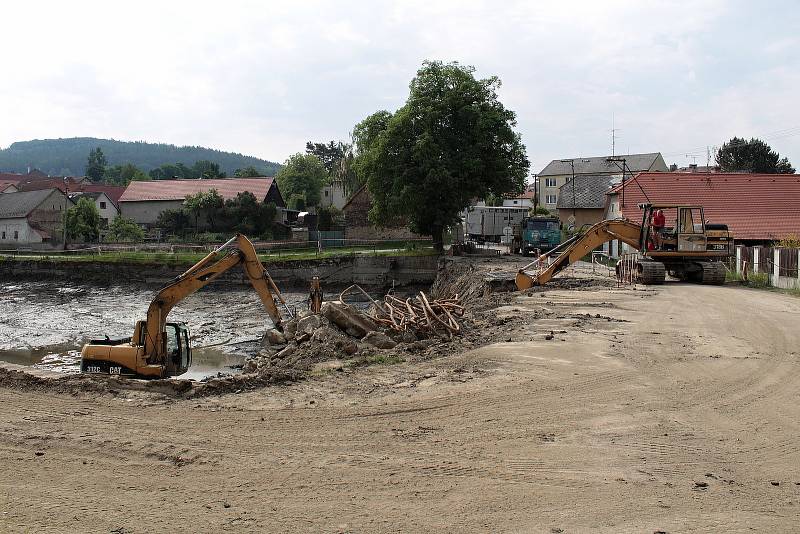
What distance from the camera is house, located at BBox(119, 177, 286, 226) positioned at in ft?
225

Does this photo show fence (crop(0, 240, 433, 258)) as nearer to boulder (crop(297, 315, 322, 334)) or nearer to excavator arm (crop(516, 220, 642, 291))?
excavator arm (crop(516, 220, 642, 291))

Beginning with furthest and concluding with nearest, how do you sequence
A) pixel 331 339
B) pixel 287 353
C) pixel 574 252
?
1. pixel 574 252
2. pixel 287 353
3. pixel 331 339

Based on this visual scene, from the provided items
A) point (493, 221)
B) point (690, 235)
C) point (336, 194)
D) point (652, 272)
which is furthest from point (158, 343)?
point (336, 194)

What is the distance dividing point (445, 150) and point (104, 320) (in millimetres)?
20380

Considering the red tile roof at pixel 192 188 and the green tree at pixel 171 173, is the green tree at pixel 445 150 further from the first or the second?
the green tree at pixel 171 173

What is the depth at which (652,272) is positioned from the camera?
74.8 ft

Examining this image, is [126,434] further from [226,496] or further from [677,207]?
[677,207]

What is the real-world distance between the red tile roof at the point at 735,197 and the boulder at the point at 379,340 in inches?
1041

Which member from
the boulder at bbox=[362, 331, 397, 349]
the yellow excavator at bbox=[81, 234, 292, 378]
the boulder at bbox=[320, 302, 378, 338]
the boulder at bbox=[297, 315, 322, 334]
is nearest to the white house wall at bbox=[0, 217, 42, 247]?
the yellow excavator at bbox=[81, 234, 292, 378]

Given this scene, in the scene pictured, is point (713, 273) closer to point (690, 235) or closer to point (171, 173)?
point (690, 235)

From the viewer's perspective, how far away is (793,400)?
947 centimetres

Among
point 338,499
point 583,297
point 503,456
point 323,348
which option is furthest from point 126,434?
point 583,297

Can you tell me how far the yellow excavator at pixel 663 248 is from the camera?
2305 cm

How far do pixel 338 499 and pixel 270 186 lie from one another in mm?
65783
